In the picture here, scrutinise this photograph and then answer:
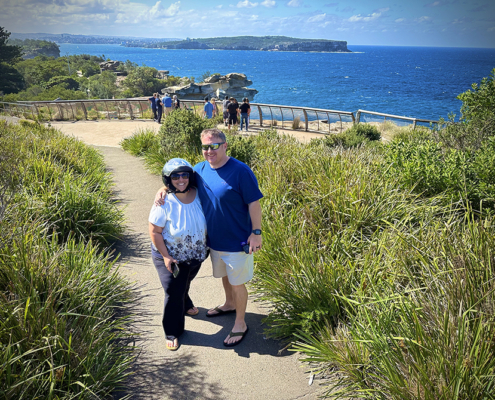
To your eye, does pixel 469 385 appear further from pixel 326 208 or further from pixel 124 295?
pixel 124 295

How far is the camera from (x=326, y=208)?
4.90 metres

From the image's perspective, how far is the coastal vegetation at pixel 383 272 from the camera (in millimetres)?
2529

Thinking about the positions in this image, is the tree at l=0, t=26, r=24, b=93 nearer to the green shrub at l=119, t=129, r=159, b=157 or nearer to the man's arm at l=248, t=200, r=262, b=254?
the green shrub at l=119, t=129, r=159, b=157

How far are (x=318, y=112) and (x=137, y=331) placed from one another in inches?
582

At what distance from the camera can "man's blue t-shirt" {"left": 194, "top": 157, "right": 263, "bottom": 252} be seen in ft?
11.1

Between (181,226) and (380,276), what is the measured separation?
1969 mm

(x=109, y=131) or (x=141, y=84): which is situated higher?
(x=109, y=131)

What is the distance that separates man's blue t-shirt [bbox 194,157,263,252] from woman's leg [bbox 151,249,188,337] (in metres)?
0.50

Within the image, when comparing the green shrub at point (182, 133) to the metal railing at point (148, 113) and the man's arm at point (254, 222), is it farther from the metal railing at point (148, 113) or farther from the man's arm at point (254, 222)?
the metal railing at point (148, 113)

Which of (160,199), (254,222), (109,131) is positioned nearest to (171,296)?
(160,199)

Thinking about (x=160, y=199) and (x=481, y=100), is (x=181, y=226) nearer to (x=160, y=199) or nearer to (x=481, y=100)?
(x=160, y=199)

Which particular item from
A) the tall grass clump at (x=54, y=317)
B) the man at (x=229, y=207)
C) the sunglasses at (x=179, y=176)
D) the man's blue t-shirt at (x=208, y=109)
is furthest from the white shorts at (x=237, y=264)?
the man's blue t-shirt at (x=208, y=109)

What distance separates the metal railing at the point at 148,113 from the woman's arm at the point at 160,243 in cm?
1350

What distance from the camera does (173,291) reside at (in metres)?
3.56
